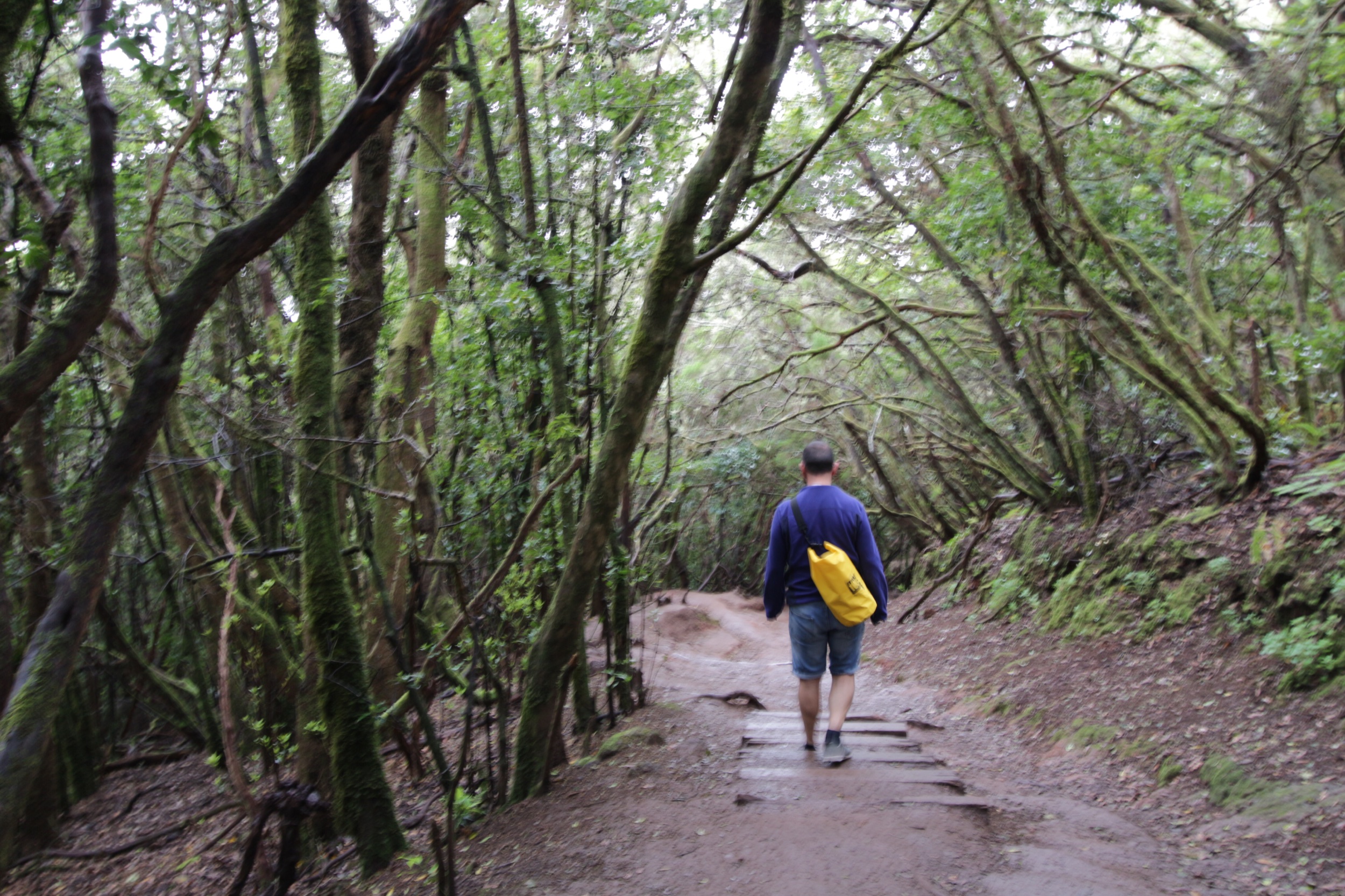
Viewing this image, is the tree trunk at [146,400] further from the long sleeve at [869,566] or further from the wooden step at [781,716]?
the wooden step at [781,716]

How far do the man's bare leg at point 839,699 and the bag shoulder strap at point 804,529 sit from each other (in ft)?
2.63

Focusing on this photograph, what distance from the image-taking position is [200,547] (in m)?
7.91

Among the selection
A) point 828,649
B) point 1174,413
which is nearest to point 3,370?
point 828,649

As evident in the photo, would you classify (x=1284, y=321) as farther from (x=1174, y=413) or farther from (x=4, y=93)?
(x=4, y=93)

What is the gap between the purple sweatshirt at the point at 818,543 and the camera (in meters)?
5.44

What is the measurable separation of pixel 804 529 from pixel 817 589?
15.0 inches

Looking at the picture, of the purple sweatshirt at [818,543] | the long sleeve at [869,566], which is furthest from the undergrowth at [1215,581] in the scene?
the purple sweatshirt at [818,543]

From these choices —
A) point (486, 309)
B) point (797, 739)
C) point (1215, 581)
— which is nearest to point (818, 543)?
point (797, 739)

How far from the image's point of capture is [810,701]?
5.41 metres

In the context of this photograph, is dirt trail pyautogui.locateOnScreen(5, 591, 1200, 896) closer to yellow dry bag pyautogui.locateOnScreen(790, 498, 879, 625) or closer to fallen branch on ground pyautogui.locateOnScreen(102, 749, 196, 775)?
yellow dry bag pyautogui.locateOnScreen(790, 498, 879, 625)

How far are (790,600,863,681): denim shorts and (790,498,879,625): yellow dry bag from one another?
0.26 ft

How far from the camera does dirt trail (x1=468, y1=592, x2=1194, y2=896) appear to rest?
363 cm

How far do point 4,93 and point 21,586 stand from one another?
8318 mm

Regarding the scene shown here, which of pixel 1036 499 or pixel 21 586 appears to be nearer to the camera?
pixel 21 586
